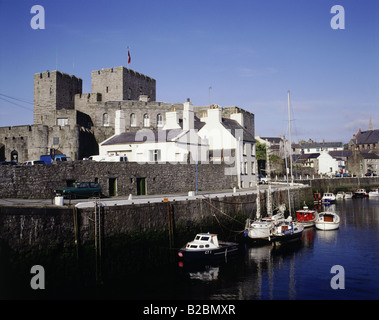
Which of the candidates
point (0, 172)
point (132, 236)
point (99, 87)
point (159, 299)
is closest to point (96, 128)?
point (99, 87)

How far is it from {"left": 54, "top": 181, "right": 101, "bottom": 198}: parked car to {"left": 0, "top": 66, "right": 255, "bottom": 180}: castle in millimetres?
19206

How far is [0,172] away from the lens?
22.2 m

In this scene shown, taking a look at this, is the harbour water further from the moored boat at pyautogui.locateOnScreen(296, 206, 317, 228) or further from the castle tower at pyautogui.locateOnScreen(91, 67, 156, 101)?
the castle tower at pyautogui.locateOnScreen(91, 67, 156, 101)

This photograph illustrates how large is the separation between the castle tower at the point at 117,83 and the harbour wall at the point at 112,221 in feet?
117

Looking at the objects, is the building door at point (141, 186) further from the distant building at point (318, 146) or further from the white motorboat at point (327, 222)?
the distant building at point (318, 146)

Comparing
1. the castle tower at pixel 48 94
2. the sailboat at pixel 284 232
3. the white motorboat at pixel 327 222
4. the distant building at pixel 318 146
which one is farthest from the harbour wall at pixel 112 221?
the distant building at pixel 318 146

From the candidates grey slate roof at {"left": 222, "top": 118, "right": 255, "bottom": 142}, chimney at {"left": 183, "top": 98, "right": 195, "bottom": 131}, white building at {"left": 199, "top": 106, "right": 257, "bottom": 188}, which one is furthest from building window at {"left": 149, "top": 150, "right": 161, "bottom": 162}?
grey slate roof at {"left": 222, "top": 118, "right": 255, "bottom": 142}

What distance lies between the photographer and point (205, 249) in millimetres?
20875

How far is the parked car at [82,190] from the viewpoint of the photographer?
22594mm

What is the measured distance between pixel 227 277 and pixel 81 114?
3740 centimetres

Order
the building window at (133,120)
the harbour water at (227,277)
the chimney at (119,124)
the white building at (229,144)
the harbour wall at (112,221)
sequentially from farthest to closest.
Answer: the building window at (133,120) < the chimney at (119,124) < the white building at (229,144) < the harbour water at (227,277) < the harbour wall at (112,221)

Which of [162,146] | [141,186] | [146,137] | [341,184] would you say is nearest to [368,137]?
[341,184]
